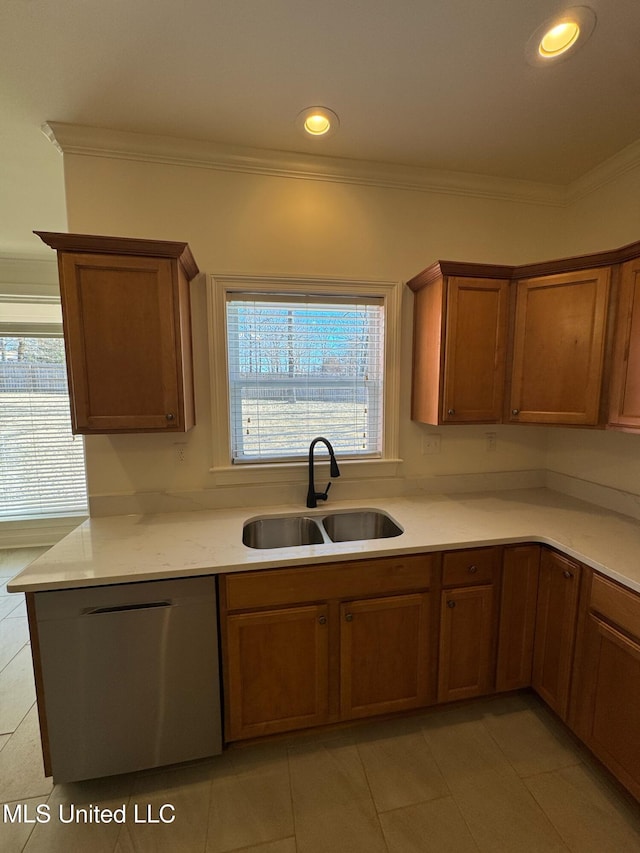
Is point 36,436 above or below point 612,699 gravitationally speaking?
above

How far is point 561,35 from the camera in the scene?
1.24m

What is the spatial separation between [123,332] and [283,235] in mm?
1003

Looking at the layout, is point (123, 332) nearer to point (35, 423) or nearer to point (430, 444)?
point (430, 444)

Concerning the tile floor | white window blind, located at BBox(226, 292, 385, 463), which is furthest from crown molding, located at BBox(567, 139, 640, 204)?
the tile floor

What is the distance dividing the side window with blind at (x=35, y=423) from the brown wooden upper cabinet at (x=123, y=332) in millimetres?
2370

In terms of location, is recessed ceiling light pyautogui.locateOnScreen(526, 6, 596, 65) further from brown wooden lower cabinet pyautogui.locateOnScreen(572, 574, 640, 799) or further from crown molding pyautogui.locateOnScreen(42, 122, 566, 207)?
brown wooden lower cabinet pyautogui.locateOnScreen(572, 574, 640, 799)

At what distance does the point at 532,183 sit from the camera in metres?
2.12

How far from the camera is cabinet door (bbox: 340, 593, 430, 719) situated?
1.51m

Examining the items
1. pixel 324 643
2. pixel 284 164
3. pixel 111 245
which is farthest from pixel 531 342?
pixel 111 245

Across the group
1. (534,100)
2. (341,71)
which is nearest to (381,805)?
(341,71)

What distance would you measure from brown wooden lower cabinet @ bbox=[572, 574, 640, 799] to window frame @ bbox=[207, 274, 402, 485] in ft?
3.68

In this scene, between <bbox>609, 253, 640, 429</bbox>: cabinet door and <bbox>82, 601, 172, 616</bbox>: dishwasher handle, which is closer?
<bbox>82, 601, 172, 616</bbox>: dishwasher handle

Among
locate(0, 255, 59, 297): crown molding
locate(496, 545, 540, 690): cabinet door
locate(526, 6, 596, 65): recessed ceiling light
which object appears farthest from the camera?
locate(0, 255, 59, 297): crown molding

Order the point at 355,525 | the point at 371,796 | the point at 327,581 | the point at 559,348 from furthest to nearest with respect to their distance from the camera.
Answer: the point at 355,525, the point at 559,348, the point at 327,581, the point at 371,796
